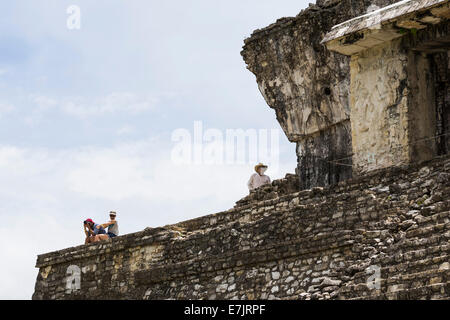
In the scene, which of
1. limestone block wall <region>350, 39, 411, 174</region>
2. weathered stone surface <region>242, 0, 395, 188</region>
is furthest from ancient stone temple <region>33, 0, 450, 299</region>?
weathered stone surface <region>242, 0, 395, 188</region>

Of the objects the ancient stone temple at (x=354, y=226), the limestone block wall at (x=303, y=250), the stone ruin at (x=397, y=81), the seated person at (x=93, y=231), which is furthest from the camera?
the seated person at (x=93, y=231)

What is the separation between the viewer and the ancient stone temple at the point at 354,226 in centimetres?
1406

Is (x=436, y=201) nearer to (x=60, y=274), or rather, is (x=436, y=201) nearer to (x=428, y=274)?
(x=428, y=274)

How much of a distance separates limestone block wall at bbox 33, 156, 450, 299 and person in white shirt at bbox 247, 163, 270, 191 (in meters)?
1.50

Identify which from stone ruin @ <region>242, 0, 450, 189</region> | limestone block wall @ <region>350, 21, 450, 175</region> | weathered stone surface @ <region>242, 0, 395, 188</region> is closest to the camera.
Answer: stone ruin @ <region>242, 0, 450, 189</region>

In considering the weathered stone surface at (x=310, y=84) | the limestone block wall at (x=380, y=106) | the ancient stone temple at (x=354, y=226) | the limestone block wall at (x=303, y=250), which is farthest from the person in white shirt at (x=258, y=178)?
the weathered stone surface at (x=310, y=84)

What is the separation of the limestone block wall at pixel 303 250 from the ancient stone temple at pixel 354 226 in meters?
0.02

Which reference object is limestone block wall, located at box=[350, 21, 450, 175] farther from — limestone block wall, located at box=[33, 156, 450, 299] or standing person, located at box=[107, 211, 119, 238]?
standing person, located at box=[107, 211, 119, 238]

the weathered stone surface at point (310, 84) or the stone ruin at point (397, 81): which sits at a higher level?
the weathered stone surface at point (310, 84)

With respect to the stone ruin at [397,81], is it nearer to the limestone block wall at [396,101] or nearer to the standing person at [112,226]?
the limestone block wall at [396,101]

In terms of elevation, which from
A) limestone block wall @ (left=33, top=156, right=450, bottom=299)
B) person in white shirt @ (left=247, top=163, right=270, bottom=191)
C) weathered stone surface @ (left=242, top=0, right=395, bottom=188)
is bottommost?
limestone block wall @ (left=33, top=156, right=450, bottom=299)

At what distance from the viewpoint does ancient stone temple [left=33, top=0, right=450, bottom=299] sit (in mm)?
14062

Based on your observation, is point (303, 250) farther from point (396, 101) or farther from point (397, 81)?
point (397, 81)

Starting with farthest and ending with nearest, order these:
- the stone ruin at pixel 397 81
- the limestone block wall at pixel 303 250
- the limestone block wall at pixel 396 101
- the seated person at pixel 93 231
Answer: the seated person at pixel 93 231 → the limestone block wall at pixel 396 101 → the stone ruin at pixel 397 81 → the limestone block wall at pixel 303 250
